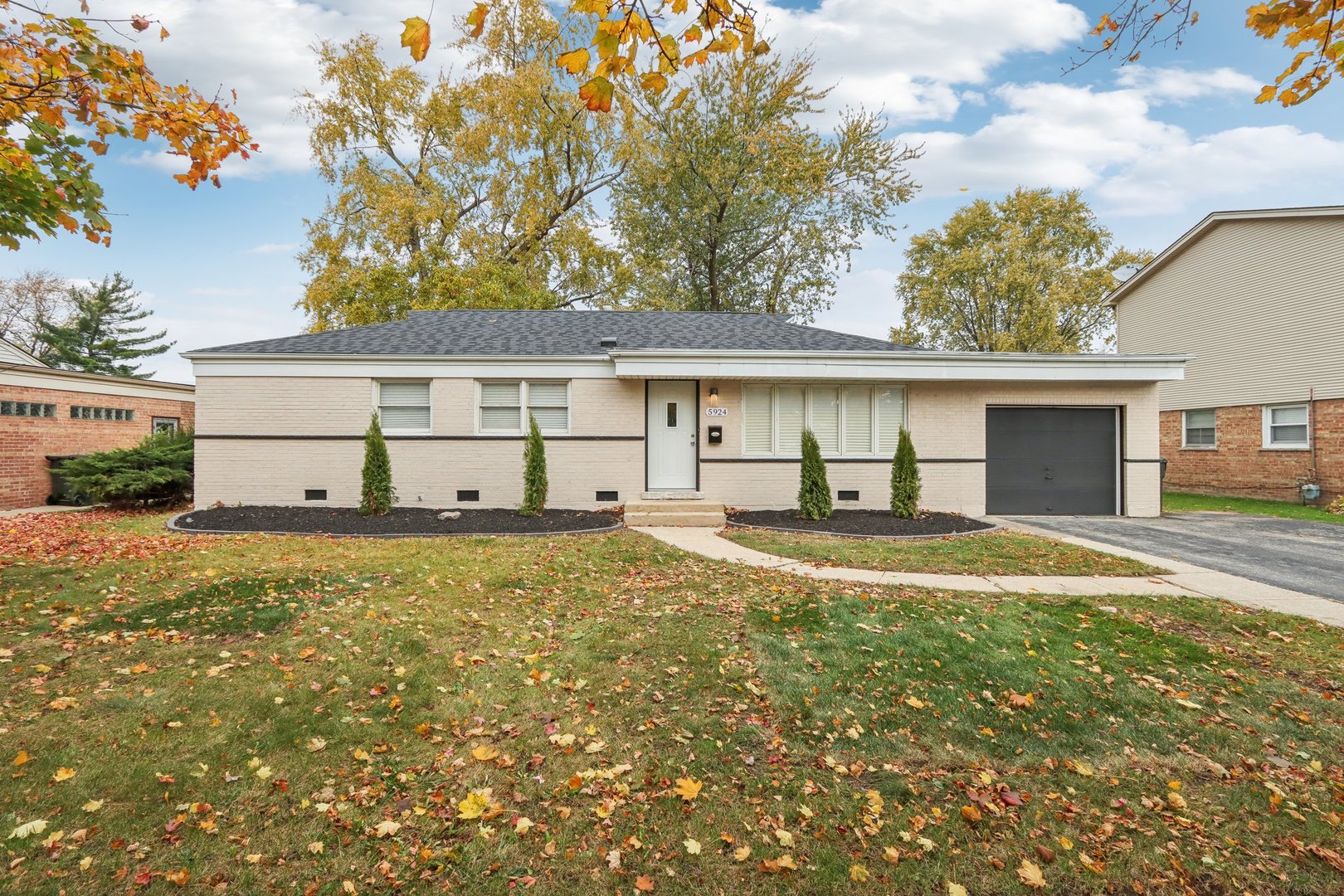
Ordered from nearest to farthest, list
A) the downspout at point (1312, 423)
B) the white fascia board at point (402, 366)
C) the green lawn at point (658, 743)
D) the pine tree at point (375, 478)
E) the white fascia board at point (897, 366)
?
the green lawn at point (658, 743)
the pine tree at point (375, 478)
the white fascia board at point (897, 366)
the white fascia board at point (402, 366)
the downspout at point (1312, 423)

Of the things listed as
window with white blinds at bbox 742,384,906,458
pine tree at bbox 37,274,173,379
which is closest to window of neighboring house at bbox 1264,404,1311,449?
window with white blinds at bbox 742,384,906,458

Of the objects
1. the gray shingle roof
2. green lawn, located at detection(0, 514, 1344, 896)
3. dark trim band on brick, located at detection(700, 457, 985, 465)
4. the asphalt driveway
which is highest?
the gray shingle roof

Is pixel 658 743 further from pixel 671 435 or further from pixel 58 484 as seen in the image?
pixel 58 484

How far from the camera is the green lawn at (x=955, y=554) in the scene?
269 inches

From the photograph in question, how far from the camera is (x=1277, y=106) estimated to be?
315 cm

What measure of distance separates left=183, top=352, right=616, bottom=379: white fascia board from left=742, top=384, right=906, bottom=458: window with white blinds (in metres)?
2.99

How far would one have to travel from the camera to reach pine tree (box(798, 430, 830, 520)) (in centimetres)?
995

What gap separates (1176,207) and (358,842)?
2160cm

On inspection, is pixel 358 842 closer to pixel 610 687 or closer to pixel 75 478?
pixel 610 687

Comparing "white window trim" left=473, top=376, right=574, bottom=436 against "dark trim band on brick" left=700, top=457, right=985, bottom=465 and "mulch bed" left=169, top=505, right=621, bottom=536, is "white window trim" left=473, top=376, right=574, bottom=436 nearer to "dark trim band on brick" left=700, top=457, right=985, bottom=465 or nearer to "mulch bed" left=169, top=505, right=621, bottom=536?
"mulch bed" left=169, top=505, right=621, bottom=536

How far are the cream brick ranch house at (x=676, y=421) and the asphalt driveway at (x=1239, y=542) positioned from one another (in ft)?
3.75

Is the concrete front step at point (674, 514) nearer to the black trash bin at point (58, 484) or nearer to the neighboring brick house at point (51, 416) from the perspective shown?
the neighboring brick house at point (51, 416)

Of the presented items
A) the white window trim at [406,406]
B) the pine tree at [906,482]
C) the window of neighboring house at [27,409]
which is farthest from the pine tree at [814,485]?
the window of neighboring house at [27,409]

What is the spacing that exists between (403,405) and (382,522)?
275cm
